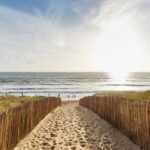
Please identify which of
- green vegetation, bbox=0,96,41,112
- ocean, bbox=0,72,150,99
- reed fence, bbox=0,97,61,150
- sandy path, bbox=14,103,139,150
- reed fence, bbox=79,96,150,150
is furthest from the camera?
ocean, bbox=0,72,150,99

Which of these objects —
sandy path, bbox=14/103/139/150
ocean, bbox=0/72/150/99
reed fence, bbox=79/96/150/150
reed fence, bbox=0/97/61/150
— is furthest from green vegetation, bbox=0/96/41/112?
ocean, bbox=0/72/150/99

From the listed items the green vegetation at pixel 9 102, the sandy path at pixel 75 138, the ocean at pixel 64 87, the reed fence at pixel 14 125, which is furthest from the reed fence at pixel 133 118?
the ocean at pixel 64 87

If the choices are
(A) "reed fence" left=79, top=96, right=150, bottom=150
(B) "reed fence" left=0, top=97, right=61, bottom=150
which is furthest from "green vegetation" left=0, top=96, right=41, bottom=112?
(A) "reed fence" left=79, top=96, right=150, bottom=150

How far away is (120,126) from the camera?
503 inches

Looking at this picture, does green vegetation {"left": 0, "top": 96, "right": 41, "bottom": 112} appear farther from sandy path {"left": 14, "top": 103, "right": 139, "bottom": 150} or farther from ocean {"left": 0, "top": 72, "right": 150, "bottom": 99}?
ocean {"left": 0, "top": 72, "right": 150, "bottom": 99}

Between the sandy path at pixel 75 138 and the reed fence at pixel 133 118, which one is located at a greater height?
the reed fence at pixel 133 118

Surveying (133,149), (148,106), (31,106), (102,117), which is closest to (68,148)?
(133,149)

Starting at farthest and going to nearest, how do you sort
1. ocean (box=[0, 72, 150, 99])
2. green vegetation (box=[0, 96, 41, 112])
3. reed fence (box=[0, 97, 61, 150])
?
ocean (box=[0, 72, 150, 99]), green vegetation (box=[0, 96, 41, 112]), reed fence (box=[0, 97, 61, 150])

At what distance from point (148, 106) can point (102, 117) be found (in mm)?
8207

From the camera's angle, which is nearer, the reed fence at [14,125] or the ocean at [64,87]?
the reed fence at [14,125]

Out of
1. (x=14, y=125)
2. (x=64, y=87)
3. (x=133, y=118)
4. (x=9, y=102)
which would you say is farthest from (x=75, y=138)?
(x=64, y=87)

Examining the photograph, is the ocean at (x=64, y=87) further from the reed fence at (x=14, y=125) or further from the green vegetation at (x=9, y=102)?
the reed fence at (x=14, y=125)

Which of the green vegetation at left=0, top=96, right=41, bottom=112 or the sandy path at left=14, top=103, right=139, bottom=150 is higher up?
the green vegetation at left=0, top=96, right=41, bottom=112

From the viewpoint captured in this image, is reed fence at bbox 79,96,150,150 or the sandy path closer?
reed fence at bbox 79,96,150,150
